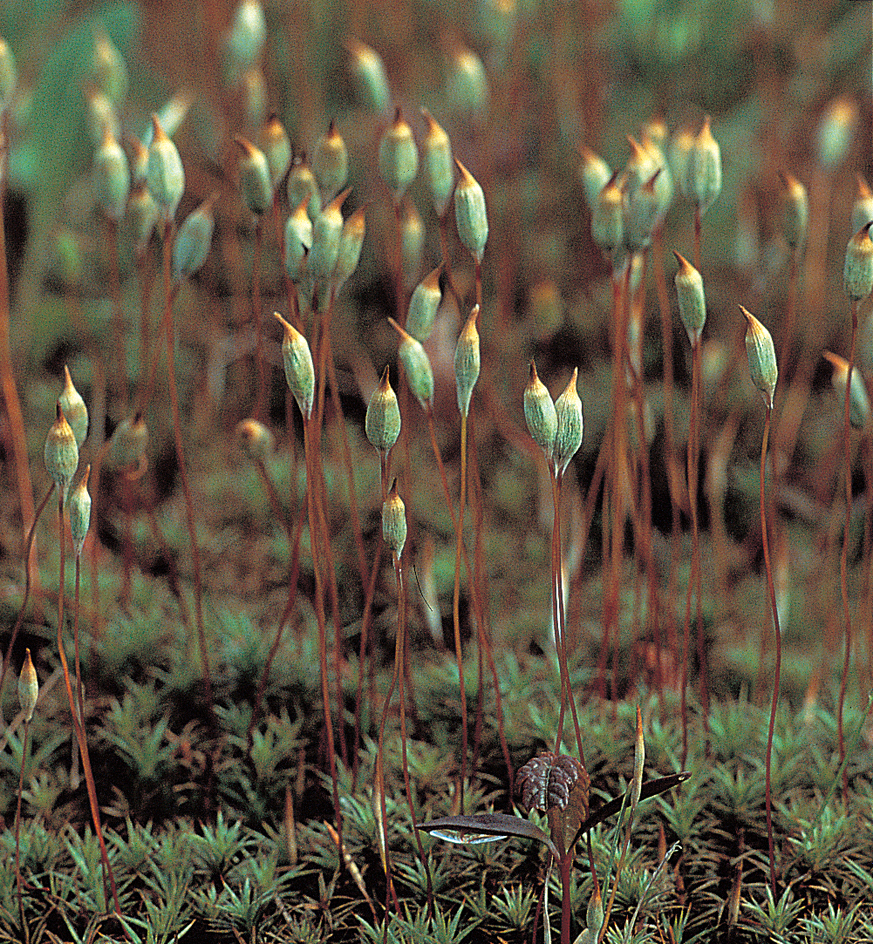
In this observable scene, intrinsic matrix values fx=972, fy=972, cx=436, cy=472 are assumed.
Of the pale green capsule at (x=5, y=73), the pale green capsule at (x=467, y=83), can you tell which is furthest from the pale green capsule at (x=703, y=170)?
the pale green capsule at (x=5, y=73)

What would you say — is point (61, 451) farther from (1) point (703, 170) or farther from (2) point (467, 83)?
(2) point (467, 83)

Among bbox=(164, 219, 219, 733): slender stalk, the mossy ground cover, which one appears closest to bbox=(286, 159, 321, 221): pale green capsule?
the mossy ground cover

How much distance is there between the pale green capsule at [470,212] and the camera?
0.68m

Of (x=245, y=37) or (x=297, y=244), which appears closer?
(x=297, y=244)

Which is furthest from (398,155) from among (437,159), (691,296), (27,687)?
(27,687)

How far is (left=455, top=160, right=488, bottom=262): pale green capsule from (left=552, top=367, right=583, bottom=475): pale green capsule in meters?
Result: 0.15

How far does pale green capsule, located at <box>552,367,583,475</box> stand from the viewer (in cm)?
59

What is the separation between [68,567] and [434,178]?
0.57 m

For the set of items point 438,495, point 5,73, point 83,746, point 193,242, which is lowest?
point 438,495

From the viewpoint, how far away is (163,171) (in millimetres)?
740

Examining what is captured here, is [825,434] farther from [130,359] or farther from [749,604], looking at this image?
[130,359]

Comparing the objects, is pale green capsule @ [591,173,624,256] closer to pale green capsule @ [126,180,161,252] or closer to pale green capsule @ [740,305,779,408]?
pale green capsule @ [740,305,779,408]

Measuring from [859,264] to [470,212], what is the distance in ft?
0.87

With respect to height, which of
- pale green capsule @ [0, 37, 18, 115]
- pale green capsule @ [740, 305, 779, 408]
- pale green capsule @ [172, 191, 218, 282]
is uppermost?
pale green capsule @ [0, 37, 18, 115]
